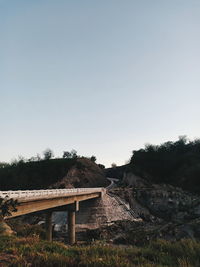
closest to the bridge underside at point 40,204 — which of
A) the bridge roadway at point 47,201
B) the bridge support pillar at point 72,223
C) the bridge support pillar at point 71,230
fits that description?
the bridge roadway at point 47,201

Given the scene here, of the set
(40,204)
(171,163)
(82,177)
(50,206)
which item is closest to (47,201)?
(50,206)

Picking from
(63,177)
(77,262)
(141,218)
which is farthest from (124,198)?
(77,262)

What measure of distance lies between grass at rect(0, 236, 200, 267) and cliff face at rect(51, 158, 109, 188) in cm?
8326

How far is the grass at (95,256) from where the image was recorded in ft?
32.6

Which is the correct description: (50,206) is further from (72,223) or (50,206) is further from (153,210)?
(153,210)

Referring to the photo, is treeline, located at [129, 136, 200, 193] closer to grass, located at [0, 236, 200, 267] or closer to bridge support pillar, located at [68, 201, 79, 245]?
bridge support pillar, located at [68, 201, 79, 245]

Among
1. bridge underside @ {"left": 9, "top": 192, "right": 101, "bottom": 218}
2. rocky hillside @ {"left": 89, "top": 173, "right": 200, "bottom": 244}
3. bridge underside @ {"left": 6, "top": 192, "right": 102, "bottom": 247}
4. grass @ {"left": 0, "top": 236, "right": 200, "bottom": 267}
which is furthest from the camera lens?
rocky hillside @ {"left": 89, "top": 173, "right": 200, "bottom": 244}

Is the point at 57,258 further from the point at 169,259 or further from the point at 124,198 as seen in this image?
the point at 124,198

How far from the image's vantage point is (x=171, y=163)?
110m

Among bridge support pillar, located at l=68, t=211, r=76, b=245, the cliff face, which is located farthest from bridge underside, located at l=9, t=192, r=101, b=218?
the cliff face

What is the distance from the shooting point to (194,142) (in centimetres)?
12494

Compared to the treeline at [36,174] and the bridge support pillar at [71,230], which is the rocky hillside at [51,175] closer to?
the treeline at [36,174]

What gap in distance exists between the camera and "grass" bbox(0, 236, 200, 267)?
9.95 metres

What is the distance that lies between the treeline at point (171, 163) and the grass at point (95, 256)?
79.7m
